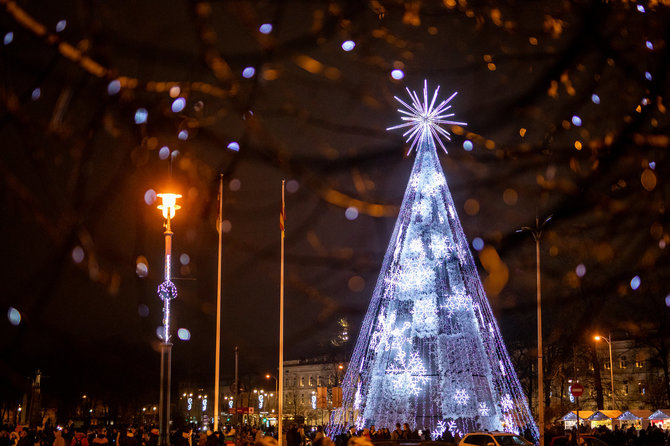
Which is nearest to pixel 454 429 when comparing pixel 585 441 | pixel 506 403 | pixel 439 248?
pixel 506 403

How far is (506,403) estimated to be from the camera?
31.4m

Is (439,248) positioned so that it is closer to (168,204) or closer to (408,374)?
(408,374)

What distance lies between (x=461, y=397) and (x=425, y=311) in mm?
3568

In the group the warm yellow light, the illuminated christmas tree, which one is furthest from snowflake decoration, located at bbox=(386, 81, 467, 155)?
the warm yellow light

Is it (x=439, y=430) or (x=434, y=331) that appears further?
(x=439, y=430)

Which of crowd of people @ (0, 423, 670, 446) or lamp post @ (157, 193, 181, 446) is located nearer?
lamp post @ (157, 193, 181, 446)

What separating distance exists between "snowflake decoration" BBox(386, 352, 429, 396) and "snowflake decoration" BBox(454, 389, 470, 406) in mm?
1358

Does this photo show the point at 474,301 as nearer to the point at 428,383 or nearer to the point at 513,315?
the point at 428,383

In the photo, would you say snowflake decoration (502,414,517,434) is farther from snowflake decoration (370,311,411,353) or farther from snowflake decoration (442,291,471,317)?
snowflake decoration (370,311,411,353)

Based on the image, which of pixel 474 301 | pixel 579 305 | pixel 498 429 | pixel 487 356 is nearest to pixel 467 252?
pixel 474 301

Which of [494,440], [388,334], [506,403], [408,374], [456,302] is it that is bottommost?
[494,440]

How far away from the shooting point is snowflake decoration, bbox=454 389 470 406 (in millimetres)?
31156

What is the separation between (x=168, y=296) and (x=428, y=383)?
17655 millimetres

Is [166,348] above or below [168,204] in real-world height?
below
